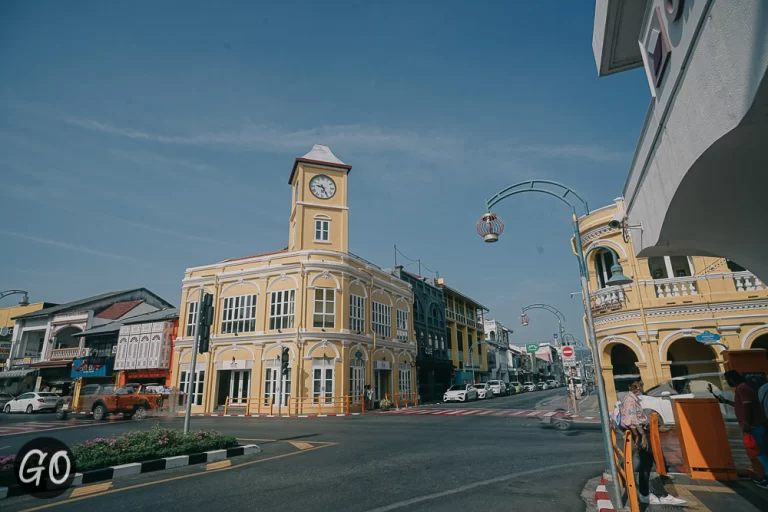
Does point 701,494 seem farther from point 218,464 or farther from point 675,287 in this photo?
point 675,287

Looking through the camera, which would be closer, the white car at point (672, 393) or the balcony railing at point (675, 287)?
the white car at point (672, 393)

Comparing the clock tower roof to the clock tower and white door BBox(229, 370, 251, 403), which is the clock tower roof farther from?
white door BBox(229, 370, 251, 403)

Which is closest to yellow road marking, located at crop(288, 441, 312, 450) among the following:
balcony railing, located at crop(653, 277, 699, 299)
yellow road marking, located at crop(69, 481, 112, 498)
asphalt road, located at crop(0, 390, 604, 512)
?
asphalt road, located at crop(0, 390, 604, 512)

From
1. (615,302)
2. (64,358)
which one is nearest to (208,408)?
(64,358)

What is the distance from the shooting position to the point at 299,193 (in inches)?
1211

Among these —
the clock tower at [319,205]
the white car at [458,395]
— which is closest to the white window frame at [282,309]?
the clock tower at [319,205]

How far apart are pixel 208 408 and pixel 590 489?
26.8 m

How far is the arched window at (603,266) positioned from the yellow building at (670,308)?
0.13ft

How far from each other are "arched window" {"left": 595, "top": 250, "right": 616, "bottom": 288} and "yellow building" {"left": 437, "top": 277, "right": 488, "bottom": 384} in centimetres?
2894

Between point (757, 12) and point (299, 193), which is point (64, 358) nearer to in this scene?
point (299, 193)

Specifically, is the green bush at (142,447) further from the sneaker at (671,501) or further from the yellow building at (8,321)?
the yellow building at (8,321)

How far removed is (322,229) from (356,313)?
653 centimetres

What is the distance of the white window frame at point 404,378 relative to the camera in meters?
33.2

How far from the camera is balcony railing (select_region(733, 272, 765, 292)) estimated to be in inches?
573
